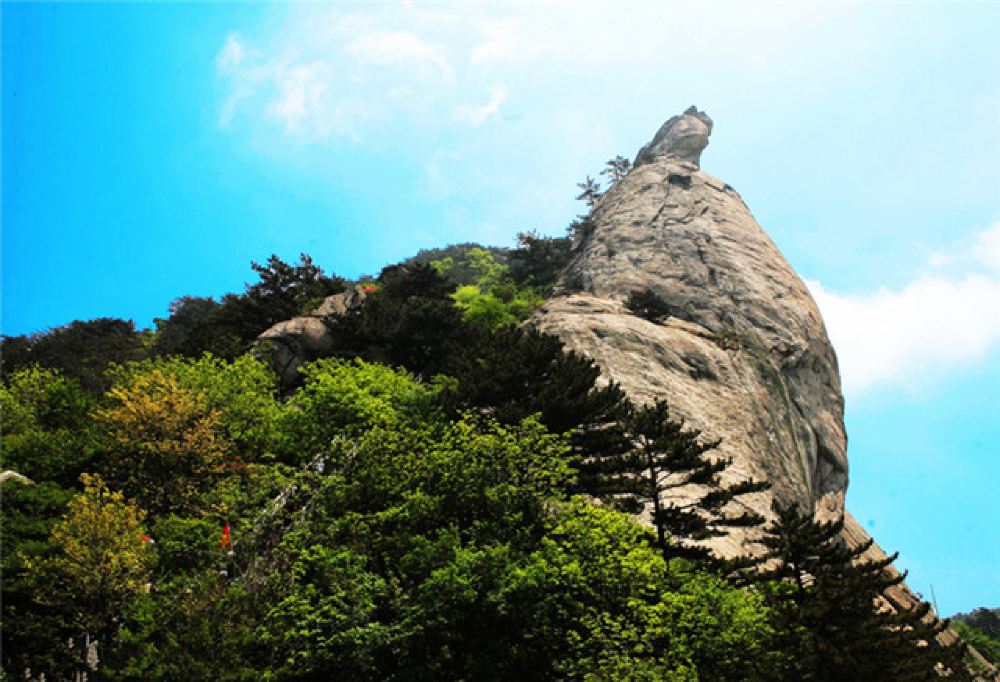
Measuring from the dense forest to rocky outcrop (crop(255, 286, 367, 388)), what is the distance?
678 cm

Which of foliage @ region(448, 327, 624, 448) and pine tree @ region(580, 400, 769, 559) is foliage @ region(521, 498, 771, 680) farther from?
foliage @ region(448, 327, 624, 448)

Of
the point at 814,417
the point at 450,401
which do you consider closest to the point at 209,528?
the point at 450,401

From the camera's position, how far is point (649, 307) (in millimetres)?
40688

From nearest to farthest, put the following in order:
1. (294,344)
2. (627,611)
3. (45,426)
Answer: (627,611)
(45,426)
(294,344)

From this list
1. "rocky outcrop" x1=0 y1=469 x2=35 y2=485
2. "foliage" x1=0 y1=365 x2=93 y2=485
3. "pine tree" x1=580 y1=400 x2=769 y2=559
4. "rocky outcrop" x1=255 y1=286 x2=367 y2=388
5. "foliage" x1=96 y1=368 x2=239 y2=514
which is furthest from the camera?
"rocky outcrop" x1=255 y1=286 x2=367 y2=388

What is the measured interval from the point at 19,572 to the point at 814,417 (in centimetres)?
4108

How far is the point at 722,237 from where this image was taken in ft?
160

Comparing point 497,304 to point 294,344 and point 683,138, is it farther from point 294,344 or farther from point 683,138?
point 683,138

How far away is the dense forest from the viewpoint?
1634 centimetres

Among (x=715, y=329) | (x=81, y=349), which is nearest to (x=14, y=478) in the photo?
(x=81, y=349)

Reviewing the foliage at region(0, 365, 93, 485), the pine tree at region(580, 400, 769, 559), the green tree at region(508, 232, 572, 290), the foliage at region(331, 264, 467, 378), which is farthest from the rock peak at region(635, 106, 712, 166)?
the foliage at region(0, 365, 93, 485)

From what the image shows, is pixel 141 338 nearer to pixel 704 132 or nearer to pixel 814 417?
pixel 814 417

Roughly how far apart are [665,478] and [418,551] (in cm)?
910

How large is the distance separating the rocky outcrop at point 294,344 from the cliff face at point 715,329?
1319 cm
